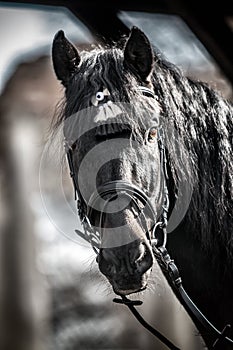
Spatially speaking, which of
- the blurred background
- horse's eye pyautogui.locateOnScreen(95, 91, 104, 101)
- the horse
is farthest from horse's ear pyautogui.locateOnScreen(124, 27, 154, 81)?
the blurred background

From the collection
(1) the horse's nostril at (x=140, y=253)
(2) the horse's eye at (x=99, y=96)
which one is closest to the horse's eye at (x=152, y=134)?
(2) the horse's eye at (x=99, y=96)

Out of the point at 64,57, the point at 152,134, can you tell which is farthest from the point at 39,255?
the point at 152,134

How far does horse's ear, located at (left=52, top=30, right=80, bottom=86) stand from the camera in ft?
6.60

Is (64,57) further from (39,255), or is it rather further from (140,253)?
(39,255)

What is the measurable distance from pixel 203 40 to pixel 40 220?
2.82 metres

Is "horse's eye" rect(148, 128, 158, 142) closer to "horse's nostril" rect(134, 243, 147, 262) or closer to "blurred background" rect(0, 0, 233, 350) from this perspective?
"horse's nostril" rect(134, 243, 147, 262)

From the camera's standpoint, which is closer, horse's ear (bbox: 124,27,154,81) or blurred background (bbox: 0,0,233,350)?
horse's ear (bbox: 124,27,154,81)

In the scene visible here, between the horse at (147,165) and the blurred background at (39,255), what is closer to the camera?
the horse at (147,165)

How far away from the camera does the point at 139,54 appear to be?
196 centimetres

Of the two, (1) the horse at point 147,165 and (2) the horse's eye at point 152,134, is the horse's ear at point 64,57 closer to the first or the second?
(1) the horse at point 147,165

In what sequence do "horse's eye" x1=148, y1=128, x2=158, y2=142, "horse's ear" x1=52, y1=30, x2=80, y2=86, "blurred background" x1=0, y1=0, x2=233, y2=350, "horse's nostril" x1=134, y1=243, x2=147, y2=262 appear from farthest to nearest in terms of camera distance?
1. "blurred background" x1=0, y1=0, x2=233, y2=350
2. "horse's ear" x1=52, y1=30, x2=80, y2=86
3. "horse's eye" x1=148, y1=128, x2=158, y2=142
4. "horse's nostril" x1=134, y1=243, x2=147, y2=262

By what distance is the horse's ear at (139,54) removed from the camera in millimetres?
1950

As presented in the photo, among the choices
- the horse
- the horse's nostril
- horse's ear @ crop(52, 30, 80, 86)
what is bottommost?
the horse's nostril

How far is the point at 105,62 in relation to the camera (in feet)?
6.46
